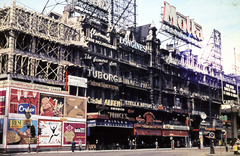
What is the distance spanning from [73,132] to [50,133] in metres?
4.80

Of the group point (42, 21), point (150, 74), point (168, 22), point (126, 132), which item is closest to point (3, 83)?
point (42, 21)

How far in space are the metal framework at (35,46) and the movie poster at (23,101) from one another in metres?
2.94

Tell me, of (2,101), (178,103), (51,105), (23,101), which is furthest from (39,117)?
(178,103)

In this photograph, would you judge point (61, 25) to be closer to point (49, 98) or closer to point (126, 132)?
point (49, 98)

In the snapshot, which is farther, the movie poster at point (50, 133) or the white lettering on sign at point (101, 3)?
the white lettering on sign at point (101, 3)

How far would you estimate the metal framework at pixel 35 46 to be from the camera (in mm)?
44219

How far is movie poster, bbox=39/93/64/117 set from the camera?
4512 cm

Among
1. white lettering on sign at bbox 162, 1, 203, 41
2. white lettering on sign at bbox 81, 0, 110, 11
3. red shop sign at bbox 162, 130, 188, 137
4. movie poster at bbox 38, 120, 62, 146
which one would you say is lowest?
red shop sign at bbox 162, 130, 188, 137

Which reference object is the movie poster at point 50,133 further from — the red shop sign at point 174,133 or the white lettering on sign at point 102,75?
the red shop sign at point 174,133

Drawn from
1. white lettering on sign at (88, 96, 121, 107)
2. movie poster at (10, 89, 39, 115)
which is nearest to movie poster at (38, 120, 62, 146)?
movie poster at (10, 89, 39, 115)

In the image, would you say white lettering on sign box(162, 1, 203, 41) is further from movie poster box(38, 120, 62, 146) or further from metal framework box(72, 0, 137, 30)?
movie poster box(38, 120, 62, 146)

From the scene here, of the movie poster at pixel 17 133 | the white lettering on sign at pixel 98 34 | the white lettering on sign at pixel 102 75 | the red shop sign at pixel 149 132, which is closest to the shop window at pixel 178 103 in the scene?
the red shop sign at pixel 149 132

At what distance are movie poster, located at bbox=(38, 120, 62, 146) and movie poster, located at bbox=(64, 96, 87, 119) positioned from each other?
263 cm

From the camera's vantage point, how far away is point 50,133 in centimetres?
4553
